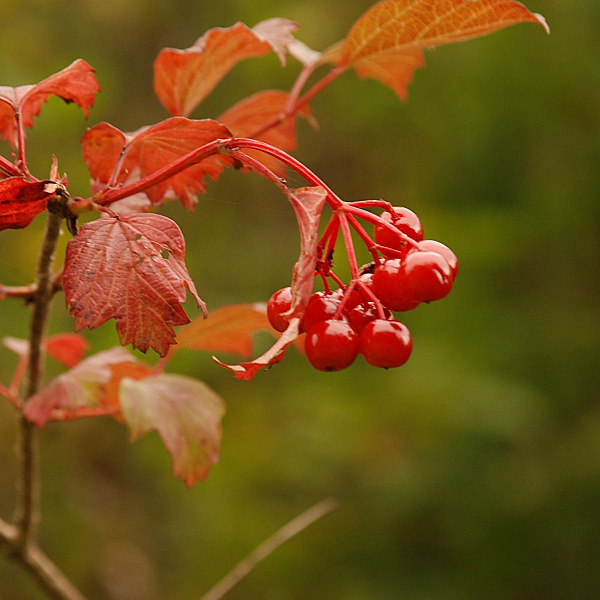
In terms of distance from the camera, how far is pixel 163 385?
41.7 inches

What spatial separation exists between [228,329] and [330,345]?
A: 0.65 meters

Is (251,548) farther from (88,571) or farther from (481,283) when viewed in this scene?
(481,283)

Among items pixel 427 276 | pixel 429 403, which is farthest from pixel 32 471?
pixel 429 403

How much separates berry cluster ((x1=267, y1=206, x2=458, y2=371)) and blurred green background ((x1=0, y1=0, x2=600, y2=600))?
1.76 m

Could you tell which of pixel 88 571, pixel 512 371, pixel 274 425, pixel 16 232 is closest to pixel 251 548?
pixel 274 425

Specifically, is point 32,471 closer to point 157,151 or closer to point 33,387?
point 33,387

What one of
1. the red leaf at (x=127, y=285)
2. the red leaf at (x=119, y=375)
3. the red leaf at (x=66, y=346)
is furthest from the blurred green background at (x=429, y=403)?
the red leaf at (x=127, y=285)

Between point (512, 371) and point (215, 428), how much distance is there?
176cm

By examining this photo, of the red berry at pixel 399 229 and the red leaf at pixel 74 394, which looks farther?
the red leaf at pixel 74 394

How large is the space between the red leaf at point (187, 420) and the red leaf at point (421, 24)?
0.53 m

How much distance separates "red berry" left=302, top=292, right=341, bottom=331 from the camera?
643 millimetres

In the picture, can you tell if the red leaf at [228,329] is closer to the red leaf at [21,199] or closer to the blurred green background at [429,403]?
the red leaf at [21,199]

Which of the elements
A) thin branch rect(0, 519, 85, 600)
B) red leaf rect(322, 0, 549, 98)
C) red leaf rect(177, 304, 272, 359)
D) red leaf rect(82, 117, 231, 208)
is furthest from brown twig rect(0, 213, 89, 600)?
red leaf rect(322, 0, 549, 98)

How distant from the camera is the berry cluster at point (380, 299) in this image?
586 mm
